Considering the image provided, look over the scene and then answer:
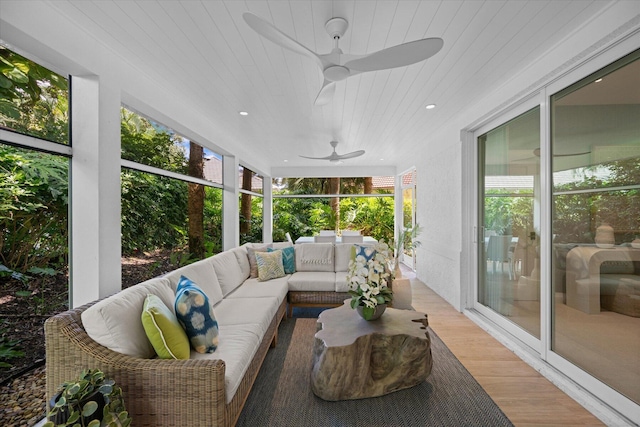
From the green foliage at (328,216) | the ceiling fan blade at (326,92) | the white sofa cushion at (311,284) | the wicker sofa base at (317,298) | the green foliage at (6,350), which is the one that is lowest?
the wicker sofa base at (317,298)

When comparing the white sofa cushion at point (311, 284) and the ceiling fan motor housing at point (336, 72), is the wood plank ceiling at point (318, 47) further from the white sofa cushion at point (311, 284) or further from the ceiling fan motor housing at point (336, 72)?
the white sofa cushion at point (311, 284)

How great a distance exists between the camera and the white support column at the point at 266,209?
799 centimetres

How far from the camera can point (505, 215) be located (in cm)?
309

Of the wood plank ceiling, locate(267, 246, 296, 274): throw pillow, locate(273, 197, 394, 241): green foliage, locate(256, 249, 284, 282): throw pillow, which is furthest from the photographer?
locate(273, 197, 394, 241): green foliage

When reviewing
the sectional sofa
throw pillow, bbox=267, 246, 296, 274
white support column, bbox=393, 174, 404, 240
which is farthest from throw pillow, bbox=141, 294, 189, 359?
white support column, bbox=393, 174, 404, 240

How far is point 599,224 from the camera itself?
2000 mm

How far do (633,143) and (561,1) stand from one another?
956 mm

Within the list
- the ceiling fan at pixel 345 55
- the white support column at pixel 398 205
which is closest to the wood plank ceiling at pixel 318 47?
the ceiling fan at pixel 345 55

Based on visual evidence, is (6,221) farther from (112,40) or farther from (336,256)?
(336,256)

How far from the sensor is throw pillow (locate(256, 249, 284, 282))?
3704 mm

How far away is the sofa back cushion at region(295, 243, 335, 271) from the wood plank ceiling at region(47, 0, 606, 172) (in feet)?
5.87

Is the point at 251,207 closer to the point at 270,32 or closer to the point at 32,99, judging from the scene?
the point at 32,99

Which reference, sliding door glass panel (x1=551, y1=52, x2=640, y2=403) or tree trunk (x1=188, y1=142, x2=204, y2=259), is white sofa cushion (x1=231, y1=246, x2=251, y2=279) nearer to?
tree trunk (x1=188, y1=142, x2=204, y2=259)

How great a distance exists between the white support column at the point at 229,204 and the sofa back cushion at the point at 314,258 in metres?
1.25
